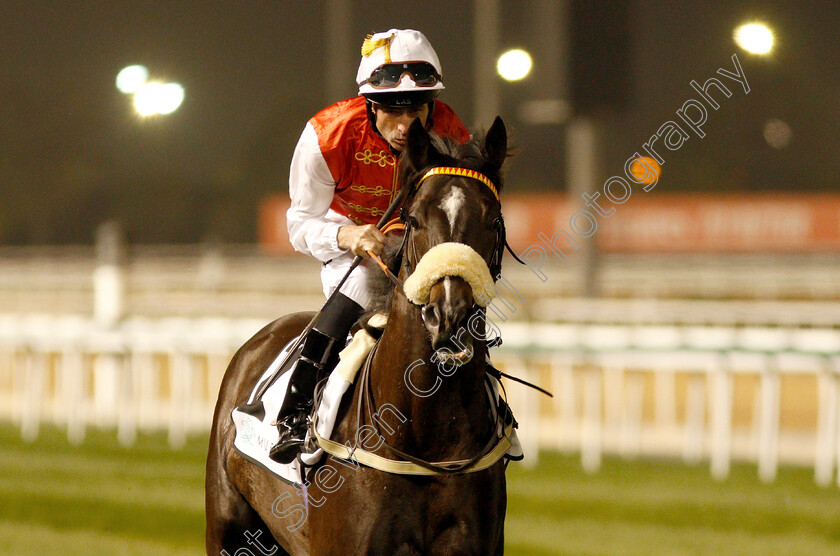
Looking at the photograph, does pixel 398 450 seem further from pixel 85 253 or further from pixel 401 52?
pixel 85 253

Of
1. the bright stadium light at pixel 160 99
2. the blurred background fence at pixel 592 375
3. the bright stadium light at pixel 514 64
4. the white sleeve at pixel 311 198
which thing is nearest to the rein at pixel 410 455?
the white sleeve at pixel 311 198

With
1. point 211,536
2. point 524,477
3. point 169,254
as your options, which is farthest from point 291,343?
point 169,254

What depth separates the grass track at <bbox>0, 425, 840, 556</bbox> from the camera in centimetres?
616

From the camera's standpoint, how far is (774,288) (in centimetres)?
2281

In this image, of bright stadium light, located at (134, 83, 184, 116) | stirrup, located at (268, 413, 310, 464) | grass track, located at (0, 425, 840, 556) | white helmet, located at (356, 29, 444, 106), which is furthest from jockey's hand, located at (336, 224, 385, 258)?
grass track, located at (0, 425, 840, 556)

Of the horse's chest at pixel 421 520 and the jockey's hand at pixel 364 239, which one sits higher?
the jockey's hand at pixel 364 239

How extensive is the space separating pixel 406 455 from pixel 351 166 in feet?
3.07

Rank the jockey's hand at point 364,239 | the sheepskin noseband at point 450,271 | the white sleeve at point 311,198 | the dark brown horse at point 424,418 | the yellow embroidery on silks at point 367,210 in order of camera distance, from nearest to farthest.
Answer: the sheepskin noseband at point 450,271
the dark brown horse at point 424,418
the jockey's hand at point 364,239
the white sleeve at point 311,198
the yellow embroidery on silks at point 367,210

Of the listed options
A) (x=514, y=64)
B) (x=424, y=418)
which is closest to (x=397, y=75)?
(x=424, y=418)

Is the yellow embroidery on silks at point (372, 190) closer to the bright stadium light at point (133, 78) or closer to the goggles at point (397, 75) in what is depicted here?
the goggles at point (397, 75)

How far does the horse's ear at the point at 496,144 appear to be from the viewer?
2969mm

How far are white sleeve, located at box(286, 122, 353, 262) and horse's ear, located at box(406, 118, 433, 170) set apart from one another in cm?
49

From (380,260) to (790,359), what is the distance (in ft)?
19.0

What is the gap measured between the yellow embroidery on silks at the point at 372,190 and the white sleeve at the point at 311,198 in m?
0.07
